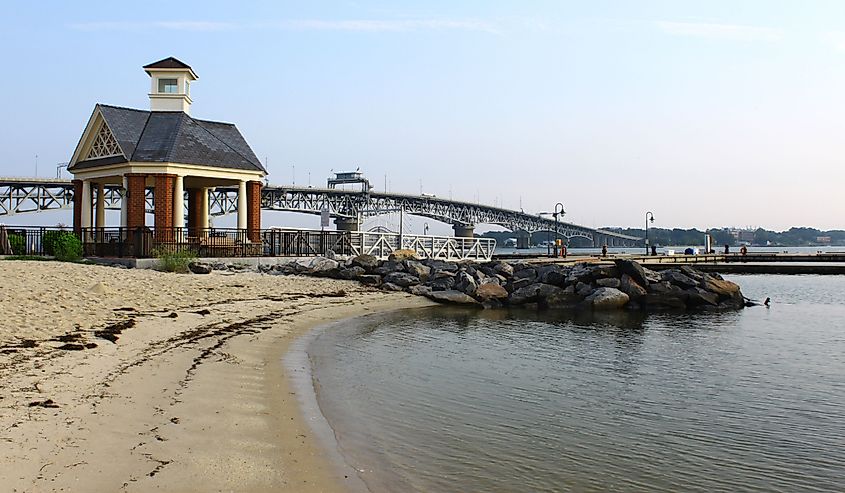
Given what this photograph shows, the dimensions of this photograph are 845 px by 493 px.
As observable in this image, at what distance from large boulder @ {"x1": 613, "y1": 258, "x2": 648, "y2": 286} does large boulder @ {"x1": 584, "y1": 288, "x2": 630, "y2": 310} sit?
57.1 inches

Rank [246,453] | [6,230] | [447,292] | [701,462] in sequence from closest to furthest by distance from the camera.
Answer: [246,453] → [701,462] → [447,292] → [6,230]

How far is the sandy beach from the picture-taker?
6312mm

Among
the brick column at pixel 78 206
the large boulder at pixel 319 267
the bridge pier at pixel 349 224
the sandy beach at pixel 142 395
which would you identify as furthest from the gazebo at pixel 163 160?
the bridge pier at pixel 349 224

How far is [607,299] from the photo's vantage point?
94.2 ft

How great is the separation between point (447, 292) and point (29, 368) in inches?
787

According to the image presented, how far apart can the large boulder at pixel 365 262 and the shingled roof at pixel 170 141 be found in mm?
7286

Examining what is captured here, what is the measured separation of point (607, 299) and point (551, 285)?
9.72 ft

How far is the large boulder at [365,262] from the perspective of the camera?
31766mm

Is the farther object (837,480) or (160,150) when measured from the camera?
(160,150)

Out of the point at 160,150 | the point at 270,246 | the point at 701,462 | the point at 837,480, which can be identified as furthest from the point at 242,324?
the point at 160,150

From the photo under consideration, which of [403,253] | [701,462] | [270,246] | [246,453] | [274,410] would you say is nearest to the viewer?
[246,453]

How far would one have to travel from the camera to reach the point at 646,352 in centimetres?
1686

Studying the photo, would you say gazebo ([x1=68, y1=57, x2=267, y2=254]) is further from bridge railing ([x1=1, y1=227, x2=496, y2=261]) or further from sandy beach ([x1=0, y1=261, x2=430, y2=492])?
sandy beach ([x1=0, y1=261, x2=430, y2=492])

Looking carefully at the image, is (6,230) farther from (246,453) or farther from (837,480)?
(837,480)
